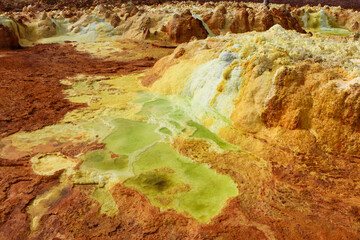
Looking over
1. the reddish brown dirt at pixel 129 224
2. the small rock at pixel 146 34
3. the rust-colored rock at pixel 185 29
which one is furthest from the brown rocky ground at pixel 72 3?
the reddish brown dirt at pixel 129 224

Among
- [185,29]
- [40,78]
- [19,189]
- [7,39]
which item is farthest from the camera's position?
[185,29]

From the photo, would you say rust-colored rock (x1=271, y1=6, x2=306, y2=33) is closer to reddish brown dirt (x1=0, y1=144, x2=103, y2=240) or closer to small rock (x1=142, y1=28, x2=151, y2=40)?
small rock (x1=142, y1=28, x2=151, y2=40)

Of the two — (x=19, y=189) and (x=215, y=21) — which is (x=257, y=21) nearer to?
(x=215, y=21)

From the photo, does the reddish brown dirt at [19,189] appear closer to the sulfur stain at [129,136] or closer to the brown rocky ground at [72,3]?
the sulfur stain at [129,136]

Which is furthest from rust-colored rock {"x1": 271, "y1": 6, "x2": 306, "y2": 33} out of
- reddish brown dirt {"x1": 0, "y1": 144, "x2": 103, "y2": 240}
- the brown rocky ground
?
reddish brown dirt {"x1": 0, "y1": 144, "x2": 103, "y2": 240}

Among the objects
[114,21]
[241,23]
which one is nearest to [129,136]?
[241,23]

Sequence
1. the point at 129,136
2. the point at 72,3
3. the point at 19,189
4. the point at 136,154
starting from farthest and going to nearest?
the point at 72,3 → the point at 129,136 → the point at 136,154 → the point at 19,189

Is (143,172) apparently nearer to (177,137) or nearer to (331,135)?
(177,137)
